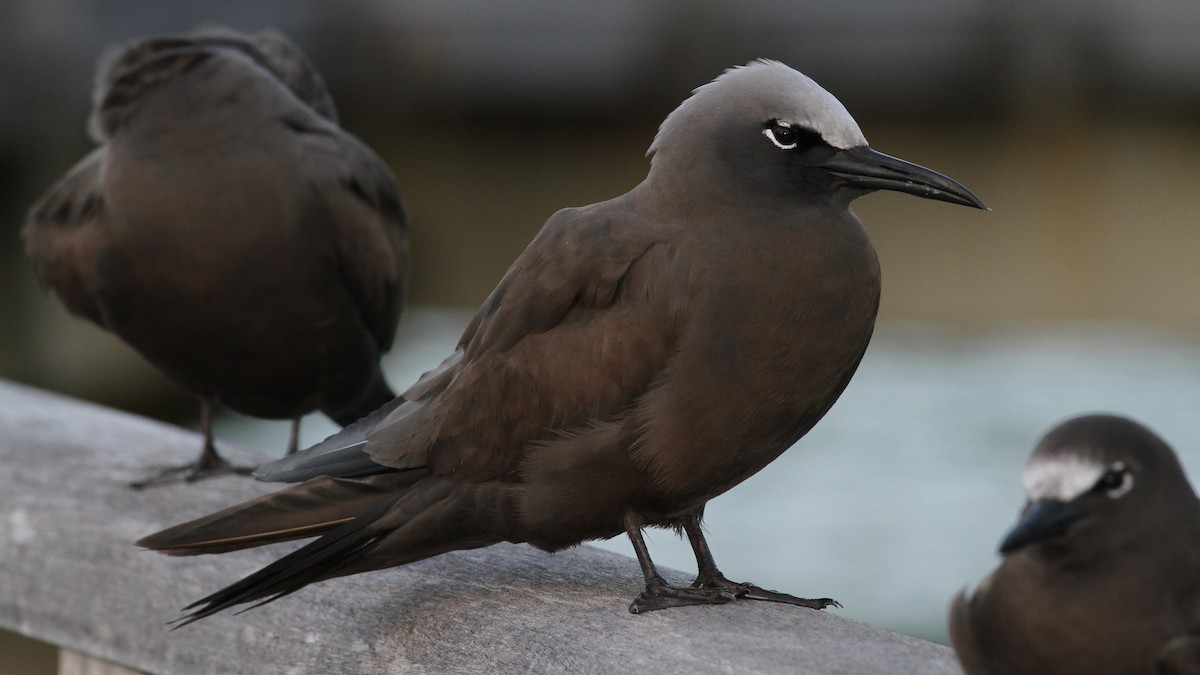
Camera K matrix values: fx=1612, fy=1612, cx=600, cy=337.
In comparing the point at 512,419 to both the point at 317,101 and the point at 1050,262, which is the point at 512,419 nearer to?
the point at 317,101

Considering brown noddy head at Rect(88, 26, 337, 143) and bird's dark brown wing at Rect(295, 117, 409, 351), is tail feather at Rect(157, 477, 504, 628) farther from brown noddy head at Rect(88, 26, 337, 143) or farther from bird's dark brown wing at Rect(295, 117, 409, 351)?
brown noddy head at Rect(88, 26, 337, 143)

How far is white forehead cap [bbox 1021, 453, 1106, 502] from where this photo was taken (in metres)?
1.80

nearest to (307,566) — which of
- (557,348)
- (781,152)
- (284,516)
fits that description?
(284,516)

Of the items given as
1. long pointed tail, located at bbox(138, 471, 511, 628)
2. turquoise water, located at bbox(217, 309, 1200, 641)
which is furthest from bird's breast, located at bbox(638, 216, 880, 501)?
turquoise water, located at bbox(217, 309, 1200, 641)

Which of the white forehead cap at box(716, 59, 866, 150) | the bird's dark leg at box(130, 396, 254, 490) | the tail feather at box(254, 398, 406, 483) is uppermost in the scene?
the white forehead cap at box(716, 59, 866, 150)

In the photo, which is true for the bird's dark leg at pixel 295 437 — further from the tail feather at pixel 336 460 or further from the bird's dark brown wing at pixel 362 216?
the tail feather at pixel 336 460

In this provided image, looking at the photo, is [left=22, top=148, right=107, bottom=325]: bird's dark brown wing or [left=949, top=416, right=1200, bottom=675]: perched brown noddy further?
[left=22, top=148, right=107, bottom=325]: bird's dark brown wing

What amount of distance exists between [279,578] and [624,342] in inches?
25.1

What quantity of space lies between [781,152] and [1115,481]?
0.93m

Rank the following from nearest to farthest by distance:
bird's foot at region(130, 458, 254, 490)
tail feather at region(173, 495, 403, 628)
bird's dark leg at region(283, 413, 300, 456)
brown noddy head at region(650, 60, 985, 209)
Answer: tail feather at region(173, 495, 403, 628)
brown noddy head at region(650, 60, 985, 209)
bird's foot at region(130, 458, 254, 490)
bird's dark leg at region(283, 413, 300, 456)

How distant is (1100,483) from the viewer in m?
1.82

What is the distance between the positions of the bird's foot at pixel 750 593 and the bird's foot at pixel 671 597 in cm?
2

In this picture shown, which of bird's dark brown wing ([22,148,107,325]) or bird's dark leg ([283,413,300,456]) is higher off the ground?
bird's dark brown wing ([22,148,107,325])

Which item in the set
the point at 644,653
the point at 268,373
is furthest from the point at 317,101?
the point at 644,653
